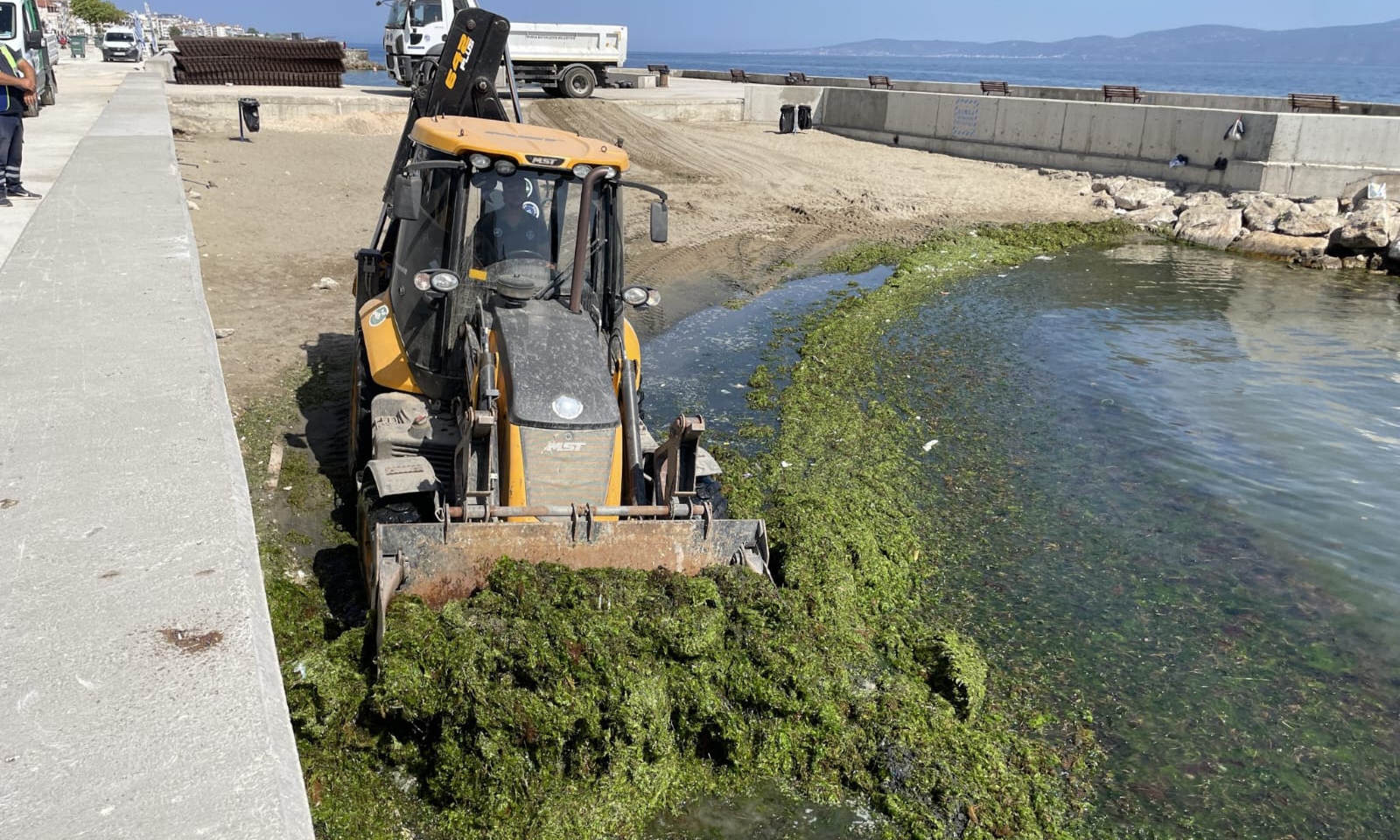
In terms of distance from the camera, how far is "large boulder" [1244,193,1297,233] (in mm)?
19188

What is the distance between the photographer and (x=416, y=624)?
167 inches

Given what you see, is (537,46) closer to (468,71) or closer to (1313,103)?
(1313,103)

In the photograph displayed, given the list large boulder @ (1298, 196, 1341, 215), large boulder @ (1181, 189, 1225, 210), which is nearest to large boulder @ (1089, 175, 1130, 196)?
large boulder @ (1181, 189, 1225, 210)

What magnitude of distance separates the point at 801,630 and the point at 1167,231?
18.0m

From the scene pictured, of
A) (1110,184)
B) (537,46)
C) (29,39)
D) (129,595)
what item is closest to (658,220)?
(129,595)

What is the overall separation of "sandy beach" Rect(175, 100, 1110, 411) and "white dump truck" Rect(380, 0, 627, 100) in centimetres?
259

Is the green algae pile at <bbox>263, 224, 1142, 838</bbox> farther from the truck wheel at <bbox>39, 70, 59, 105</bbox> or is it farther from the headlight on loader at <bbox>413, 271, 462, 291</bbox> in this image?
the truck wheel at <bbox>39, 70, 59, 105</bbox>

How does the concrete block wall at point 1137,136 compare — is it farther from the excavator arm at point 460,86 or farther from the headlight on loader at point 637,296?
the headlight on loader at point 637,296

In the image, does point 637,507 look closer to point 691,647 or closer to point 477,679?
point 691,647

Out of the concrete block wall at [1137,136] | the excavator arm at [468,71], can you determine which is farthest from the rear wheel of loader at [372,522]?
the concrete block wall at [1137,136]

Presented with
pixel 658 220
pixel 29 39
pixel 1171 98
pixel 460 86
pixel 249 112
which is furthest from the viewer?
pixel 1171 98

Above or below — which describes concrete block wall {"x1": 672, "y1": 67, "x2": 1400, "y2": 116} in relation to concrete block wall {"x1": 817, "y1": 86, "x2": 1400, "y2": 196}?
above

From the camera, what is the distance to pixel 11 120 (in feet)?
35.4

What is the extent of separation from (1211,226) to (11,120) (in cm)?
1884
